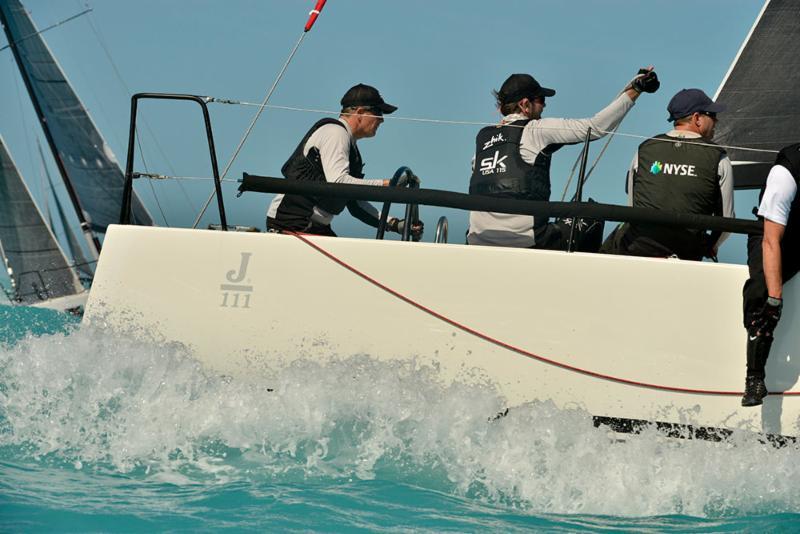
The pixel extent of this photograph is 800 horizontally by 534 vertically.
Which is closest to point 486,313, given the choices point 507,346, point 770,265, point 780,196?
point 507,346

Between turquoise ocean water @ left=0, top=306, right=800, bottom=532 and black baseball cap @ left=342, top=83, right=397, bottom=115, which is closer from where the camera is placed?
turquoise ocean water @ left=0, top=306, right=800, bottom=532

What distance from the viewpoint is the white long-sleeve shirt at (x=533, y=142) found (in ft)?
16.1

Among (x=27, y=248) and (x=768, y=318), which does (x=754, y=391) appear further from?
(x=27, y=248)

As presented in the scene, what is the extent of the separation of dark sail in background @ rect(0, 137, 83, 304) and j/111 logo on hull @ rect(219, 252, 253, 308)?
20.6m

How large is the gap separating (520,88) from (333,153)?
993 mm

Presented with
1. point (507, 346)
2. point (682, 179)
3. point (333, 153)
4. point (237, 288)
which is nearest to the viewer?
point (507, 346)

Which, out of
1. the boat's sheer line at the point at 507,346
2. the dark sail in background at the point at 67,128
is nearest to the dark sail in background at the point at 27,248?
the dark sail in background at the point at 67,128

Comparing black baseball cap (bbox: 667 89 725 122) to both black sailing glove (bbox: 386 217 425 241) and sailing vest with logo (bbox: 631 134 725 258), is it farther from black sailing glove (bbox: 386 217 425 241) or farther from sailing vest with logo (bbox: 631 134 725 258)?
black sailing glove (bbox: 386 217 425 241)

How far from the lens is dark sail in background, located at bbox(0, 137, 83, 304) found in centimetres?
2383

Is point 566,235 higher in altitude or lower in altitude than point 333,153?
lower

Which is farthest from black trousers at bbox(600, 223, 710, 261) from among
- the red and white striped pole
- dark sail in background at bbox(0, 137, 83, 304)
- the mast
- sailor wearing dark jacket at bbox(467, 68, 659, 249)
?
dark sail in background at bbox(0, 137, 83, 304)

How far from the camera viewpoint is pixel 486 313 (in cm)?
451

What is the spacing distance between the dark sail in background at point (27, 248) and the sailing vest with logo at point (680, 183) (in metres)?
21.2

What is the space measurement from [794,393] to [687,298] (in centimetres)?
58
